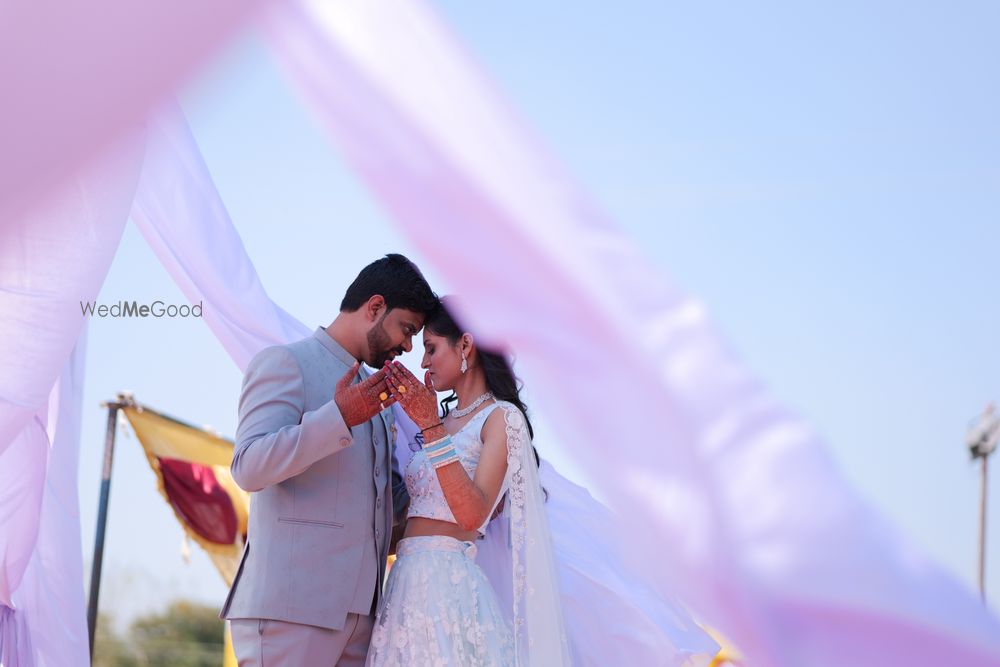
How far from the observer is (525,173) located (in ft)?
5.96

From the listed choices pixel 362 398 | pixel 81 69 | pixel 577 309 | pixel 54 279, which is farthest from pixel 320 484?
pixel 577 309

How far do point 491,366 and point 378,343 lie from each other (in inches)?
18.6

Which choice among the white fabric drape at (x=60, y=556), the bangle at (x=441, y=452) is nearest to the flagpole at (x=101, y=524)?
the white fabric drape at (x=60, y=556)

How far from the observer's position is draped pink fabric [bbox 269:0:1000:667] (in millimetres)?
1442

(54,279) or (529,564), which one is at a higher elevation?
(54,279)

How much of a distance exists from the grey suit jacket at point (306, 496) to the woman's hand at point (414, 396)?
0.59 ft

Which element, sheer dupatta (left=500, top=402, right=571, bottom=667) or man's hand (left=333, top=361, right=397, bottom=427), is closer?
man's hand (left=333, top=361, right=397, bottom=427)

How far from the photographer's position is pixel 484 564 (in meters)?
3.96

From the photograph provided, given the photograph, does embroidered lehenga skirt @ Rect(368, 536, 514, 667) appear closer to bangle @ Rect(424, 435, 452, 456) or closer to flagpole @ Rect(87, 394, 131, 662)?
bangle @ Rect(424, 435, 452, 456)

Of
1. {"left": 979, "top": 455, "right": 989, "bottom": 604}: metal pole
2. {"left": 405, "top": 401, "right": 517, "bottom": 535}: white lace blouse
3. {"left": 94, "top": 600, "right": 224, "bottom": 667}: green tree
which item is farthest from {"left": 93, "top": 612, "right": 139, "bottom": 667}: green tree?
{"left": 405, "top": 401, "right": 517, "bottom": 535}: white lace blouse

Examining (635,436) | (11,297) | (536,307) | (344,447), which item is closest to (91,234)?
(11,297)

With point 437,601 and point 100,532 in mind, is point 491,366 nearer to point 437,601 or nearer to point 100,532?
point 437,601

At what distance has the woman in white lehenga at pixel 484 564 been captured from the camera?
3.43 metres

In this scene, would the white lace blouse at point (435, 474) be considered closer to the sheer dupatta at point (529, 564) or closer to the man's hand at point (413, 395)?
the sheer dupatta at point (529, 564)
